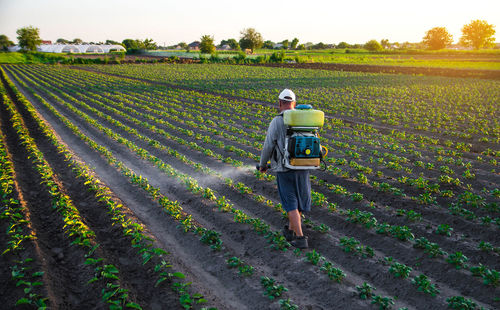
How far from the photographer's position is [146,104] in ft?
69.6

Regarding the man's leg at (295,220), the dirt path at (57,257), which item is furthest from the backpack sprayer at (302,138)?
the dirt path at (57,257)

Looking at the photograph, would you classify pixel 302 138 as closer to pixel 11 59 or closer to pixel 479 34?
pixel 11 59

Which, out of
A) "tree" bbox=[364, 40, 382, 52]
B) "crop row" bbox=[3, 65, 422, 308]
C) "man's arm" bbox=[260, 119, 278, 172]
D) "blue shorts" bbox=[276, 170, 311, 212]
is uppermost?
"tree" bbox=[364, 40, 382, 52]

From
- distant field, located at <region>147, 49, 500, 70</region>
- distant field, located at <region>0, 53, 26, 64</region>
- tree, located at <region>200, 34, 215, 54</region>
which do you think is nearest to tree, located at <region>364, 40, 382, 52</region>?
distant field, located at <region>147, 49, 500, 70</region>

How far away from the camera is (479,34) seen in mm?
97375

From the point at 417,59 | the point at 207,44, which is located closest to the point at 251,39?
the point at 207,44

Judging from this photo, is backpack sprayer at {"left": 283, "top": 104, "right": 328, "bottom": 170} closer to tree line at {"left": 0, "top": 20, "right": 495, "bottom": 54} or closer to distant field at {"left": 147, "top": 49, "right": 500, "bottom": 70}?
distant field at {"left": 147, "top": 49, "right": 500, "bottom": 70}

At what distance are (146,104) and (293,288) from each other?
1877cm

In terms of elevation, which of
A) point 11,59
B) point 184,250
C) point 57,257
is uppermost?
point 11,59

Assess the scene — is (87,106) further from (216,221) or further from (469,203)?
(469,203)

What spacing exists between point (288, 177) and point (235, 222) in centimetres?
170

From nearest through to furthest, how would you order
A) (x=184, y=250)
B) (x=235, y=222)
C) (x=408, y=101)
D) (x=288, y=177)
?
(x=288, y=177)
(x=184, y=250)
(x=235, y=222)
(x=408, y=101)

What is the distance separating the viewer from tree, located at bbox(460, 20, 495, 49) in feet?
316

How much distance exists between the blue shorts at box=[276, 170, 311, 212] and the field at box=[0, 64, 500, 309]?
26.3 inches
